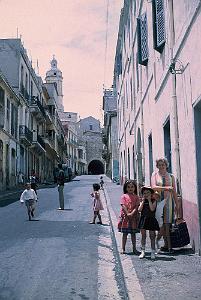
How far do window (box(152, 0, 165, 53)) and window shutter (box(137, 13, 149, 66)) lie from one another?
79.1 inches

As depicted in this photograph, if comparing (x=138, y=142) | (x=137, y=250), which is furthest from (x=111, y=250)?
(x=138, y=142)

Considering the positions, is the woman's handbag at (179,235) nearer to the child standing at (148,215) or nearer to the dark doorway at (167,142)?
the child standing at (148,215)

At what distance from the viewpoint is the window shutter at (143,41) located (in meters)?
11.3

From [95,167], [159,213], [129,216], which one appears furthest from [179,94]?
[95,167]

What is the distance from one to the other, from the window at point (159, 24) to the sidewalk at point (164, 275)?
4579 mm

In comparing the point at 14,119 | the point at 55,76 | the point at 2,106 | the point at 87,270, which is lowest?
the point at 87,270

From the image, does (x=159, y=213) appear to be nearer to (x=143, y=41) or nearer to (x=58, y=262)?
(x=58, y=262)

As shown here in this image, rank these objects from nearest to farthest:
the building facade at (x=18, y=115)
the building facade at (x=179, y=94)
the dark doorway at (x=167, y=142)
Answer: the building facade at (x=179, y=94) → the dark doorway at (x=167, y=142) → the building facade at (x=18, y=115)

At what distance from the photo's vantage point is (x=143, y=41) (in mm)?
11852

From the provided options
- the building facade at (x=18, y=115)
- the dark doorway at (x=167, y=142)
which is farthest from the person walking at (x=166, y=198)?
the building facade at (x=18, y=115)

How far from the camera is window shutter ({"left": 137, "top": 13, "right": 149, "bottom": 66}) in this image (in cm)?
1133

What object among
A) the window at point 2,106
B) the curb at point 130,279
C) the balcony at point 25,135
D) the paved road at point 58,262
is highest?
the window at point 2,106

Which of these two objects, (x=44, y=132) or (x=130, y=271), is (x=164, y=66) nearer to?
(x=130, y=271)

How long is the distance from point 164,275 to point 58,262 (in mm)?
1892
